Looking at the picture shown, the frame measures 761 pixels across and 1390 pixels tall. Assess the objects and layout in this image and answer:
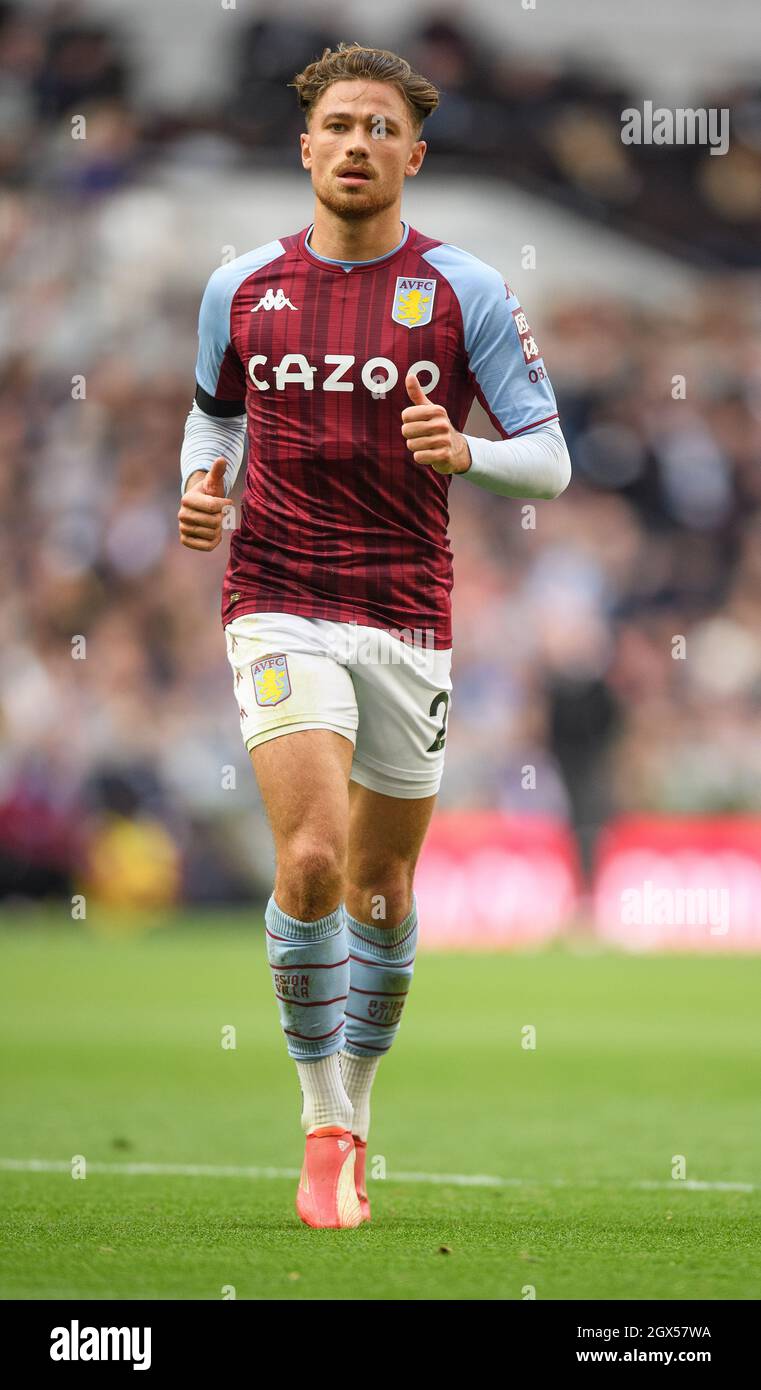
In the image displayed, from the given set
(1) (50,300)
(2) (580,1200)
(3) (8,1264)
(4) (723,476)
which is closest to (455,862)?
(4) (723,476)

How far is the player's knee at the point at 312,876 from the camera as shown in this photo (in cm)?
464

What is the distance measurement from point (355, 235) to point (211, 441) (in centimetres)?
70

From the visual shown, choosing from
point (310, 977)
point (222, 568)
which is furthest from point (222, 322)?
point (222, 568)

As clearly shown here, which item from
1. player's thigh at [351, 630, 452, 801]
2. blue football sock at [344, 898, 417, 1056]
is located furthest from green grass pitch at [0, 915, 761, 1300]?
player's thigh at [351, 630, 452, 801]

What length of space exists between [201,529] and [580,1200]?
1.99m

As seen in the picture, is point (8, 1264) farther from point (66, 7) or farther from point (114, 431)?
point (66, 7)

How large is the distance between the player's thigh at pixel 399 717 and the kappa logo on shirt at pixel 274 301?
2.77 ft

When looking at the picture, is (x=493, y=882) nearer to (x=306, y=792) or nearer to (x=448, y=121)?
(x=448, y=121)

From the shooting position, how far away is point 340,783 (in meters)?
4.71

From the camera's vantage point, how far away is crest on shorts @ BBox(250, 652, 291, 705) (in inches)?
188

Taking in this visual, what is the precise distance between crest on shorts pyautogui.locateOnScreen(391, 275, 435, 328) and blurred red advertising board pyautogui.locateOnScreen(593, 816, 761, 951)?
35.9ft

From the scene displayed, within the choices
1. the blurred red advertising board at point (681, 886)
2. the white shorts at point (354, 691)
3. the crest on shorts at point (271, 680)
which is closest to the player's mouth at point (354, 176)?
the white shorts at point (354, 691)

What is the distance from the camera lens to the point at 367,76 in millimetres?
4922

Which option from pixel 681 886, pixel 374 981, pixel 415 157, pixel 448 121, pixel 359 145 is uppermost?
pixel 448 121
